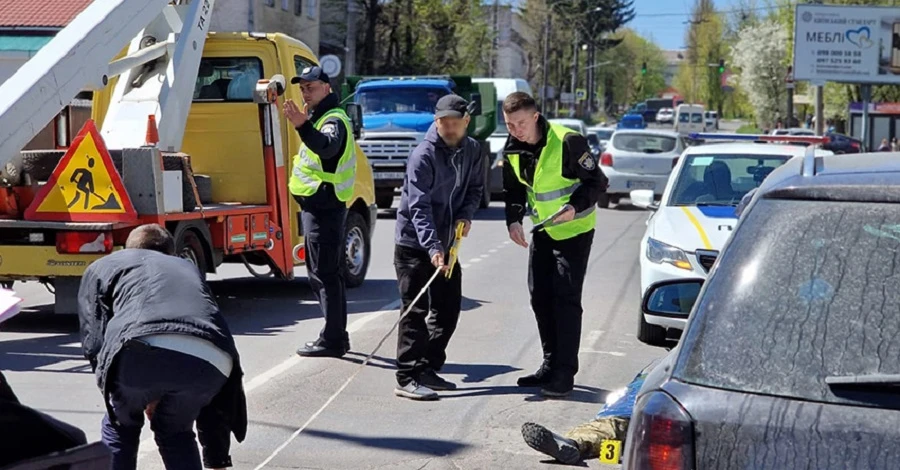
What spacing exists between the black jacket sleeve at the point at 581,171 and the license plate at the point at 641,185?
56.4ft

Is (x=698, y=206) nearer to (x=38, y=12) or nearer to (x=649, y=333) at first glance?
(x=649, y=333)

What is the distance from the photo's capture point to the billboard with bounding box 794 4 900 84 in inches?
1797

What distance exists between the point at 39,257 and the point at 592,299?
5.35m

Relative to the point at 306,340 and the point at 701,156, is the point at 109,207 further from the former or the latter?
the point at 701,156

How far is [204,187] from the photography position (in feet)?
37.2

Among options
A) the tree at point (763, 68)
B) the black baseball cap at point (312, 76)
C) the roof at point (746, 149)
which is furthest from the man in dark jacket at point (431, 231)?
the tree at point (763, 68)

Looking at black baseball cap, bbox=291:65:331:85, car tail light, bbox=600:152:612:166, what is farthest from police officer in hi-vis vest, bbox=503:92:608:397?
car tail light, bbox=600:152:612:166

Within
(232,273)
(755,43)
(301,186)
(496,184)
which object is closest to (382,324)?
(301,186)

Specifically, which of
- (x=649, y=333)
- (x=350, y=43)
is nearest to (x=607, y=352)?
(x=649, y=333)

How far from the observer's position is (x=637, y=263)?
15.9m

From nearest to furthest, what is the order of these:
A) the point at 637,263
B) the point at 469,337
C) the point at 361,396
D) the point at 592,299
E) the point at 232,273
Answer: the point at 361,396 < the point at 469,337 < the point at 592,299 < the point at 232,273 < the point at 637,263

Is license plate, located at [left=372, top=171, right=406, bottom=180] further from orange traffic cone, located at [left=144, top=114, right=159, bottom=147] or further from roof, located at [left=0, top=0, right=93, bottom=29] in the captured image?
orange traffic cone, located at [left=144, top=114, right=159, bottom=147]

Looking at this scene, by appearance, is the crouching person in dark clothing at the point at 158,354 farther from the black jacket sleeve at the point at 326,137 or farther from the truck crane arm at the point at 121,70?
the truck crane arm at the point at 121,70

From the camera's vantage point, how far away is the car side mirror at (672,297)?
4.13m
